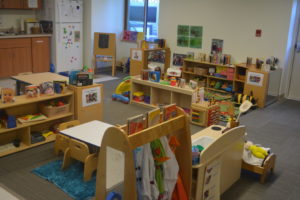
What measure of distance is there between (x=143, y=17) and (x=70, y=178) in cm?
618

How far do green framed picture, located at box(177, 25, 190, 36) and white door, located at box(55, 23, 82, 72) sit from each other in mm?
2396

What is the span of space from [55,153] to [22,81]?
136 cm

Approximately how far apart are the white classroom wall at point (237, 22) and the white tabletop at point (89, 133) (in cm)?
405

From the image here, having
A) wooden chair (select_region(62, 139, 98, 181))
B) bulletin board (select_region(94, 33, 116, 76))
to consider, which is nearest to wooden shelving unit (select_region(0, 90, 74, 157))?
wooden chair (select_region(62, 139, 98, 181))

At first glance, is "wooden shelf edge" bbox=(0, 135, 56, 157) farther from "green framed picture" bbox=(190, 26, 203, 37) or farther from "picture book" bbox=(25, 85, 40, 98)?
"green framed picture" bbox=(190, 26, 203, 37)

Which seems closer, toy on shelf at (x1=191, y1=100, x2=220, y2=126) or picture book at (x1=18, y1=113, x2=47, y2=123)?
picture book at (x1=18, y1=113, x2=47, y2=123)

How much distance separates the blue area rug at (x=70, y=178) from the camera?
306 centimetres

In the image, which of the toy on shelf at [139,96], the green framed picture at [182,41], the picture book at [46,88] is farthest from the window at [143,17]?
the picture book at [46,88]

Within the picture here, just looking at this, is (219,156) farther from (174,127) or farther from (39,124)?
(39,124)

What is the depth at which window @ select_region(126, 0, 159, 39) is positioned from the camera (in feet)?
28.0

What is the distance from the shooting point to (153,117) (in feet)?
8.04

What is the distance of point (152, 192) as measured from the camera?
2.36 meters

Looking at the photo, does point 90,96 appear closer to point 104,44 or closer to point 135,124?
point 135,124

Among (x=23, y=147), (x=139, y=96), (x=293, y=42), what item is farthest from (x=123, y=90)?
(x=293, y=42)
